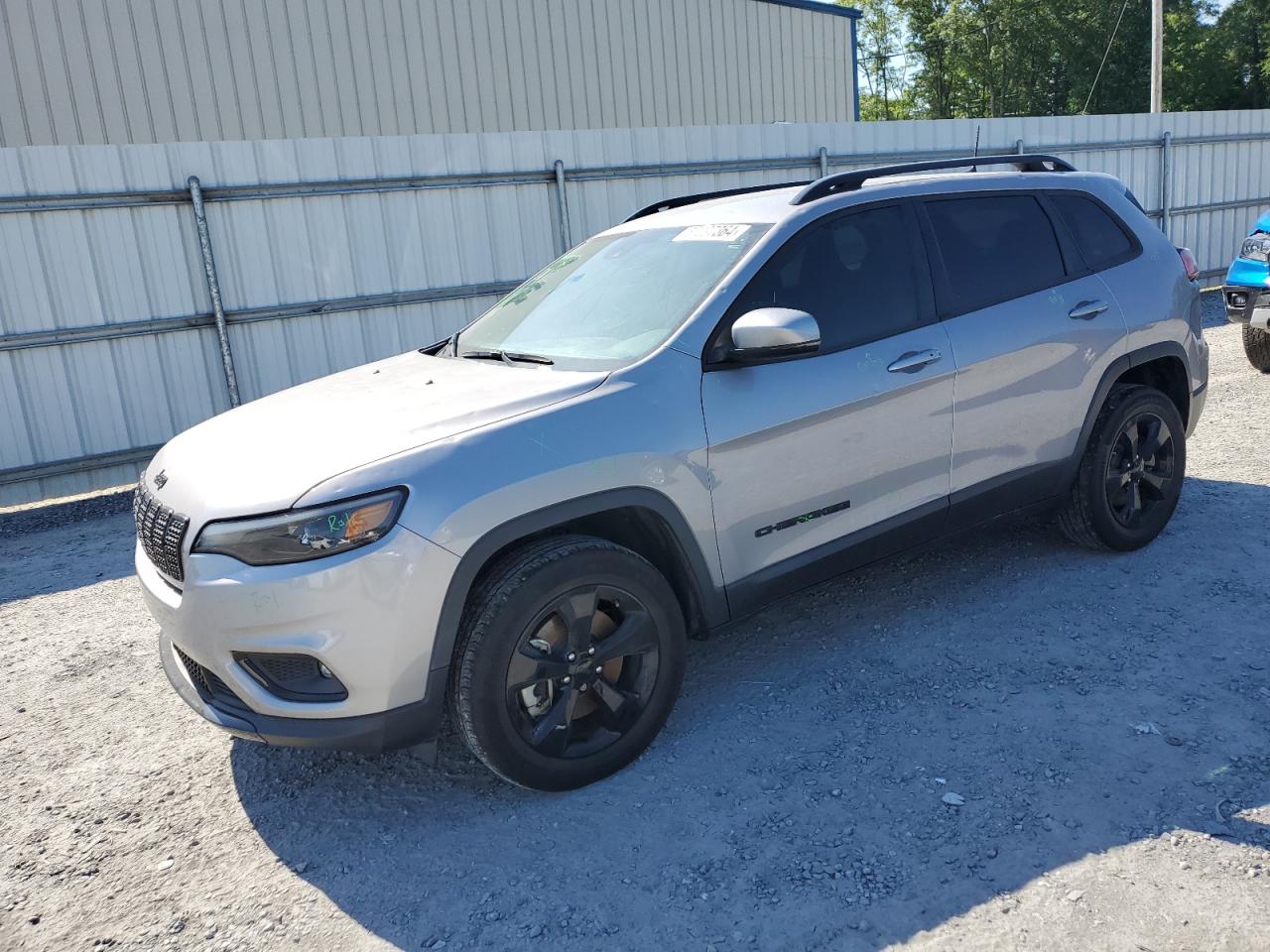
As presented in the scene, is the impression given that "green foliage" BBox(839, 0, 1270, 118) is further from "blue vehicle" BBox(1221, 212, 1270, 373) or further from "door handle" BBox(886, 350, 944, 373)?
"door handle" BBox(886, 350, 944, 373)

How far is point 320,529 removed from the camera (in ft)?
9.23

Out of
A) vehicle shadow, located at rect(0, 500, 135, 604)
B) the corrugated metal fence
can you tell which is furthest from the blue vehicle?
vehicle shadow, located at rect(0, 500, 135, 604)

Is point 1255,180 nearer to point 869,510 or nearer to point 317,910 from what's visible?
point 869,510

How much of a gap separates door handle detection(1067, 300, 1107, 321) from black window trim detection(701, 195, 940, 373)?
2.55ft

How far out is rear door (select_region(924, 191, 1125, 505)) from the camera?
4109 mm

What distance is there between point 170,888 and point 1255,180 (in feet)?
57.4

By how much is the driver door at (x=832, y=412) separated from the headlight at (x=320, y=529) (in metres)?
1.09

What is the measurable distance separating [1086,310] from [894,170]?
1072 millimetres

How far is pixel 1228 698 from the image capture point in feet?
11.5

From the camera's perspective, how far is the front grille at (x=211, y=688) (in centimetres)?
303

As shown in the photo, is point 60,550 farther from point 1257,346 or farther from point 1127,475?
point 1257,346

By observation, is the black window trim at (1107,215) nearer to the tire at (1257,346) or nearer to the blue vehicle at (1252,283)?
the blue vehicle at (1252,283)

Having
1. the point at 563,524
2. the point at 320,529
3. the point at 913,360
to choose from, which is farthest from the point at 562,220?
the point at 320,529

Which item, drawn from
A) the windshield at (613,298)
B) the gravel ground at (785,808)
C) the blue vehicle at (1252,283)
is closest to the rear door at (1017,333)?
the gravel ground at (785,808)
